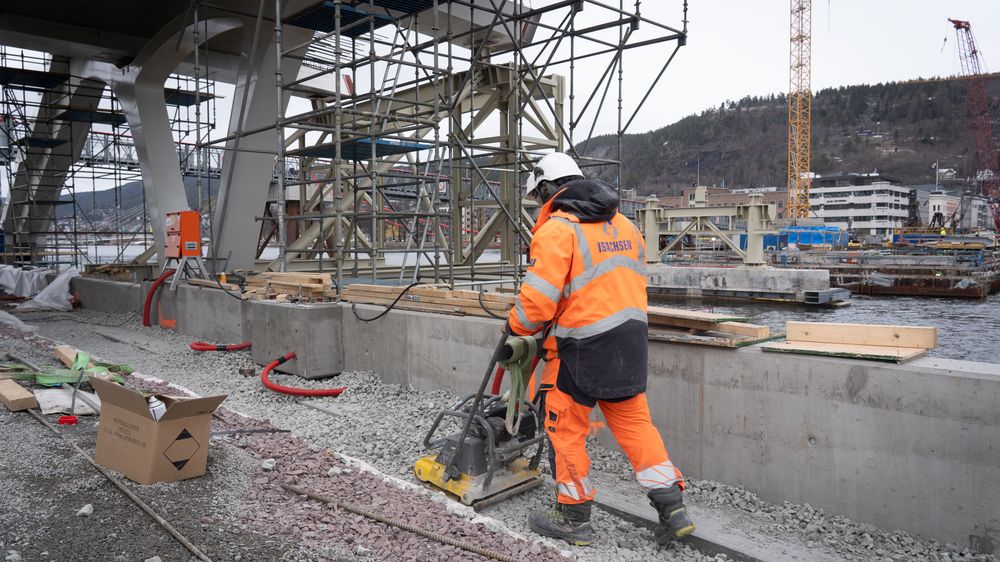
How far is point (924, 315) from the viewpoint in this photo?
107 feet

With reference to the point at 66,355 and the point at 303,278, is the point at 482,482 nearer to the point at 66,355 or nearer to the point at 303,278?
the point at 303,278

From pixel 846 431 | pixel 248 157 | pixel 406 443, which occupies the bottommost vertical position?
pixel 406 443

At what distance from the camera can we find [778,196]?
113m

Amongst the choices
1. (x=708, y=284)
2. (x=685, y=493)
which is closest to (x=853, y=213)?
(x=708, y=284)

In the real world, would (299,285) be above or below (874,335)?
above

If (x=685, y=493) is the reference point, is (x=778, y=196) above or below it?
above

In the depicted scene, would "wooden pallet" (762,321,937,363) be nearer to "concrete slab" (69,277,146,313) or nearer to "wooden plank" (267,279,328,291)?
"wooden plank" (267,279,328,291)

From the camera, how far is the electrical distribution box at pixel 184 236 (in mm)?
12750

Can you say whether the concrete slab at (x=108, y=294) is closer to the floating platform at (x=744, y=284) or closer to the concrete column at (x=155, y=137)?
the concrete column at (x=155, y=137)

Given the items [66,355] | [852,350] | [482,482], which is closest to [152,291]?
[66,355]

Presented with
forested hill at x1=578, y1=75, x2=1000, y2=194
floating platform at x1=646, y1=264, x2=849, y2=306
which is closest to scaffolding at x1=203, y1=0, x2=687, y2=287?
A: floating platform at x1=646, y1=264, x2=849, y2=306

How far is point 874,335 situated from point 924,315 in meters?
33.6

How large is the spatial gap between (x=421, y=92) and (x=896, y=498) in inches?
563

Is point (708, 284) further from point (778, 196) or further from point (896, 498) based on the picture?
point (778, 196)
